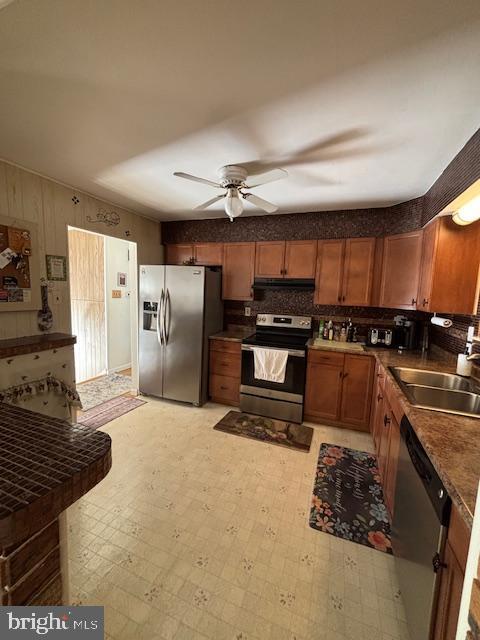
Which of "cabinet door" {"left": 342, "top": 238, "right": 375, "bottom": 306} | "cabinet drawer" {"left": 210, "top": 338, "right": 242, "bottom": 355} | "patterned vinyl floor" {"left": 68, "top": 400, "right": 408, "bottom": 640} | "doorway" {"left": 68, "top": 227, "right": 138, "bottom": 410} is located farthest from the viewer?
"doorway" {"left": 68, "top": 227, "right": 138, "bottom": 410}

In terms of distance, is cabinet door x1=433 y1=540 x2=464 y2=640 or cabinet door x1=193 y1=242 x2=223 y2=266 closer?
cabinet door x1=433 y1=540 x2=464 y2=640

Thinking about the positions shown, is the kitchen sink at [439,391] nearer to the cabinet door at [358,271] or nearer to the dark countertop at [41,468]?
the cabinet door at [358,271]

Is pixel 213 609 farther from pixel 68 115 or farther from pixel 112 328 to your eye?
pixel 112 328

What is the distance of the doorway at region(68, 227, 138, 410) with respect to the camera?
378 centimetres

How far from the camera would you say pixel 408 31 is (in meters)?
0.97

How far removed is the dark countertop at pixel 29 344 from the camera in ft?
6.03

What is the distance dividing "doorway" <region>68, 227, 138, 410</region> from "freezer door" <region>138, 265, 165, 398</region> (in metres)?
0.20

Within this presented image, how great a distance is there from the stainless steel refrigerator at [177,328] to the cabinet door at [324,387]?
4.24ft

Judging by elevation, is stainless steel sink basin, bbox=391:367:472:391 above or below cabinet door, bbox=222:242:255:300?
below

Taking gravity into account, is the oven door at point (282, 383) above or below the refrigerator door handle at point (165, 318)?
below

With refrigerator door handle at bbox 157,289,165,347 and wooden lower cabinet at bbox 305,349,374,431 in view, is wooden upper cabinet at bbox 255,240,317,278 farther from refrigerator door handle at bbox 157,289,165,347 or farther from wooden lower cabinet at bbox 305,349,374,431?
refrigerator door handle at bbox 157,289,165,347

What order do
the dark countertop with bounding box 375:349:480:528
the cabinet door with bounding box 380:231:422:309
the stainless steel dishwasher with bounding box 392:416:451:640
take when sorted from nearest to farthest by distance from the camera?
1. the dark countertop with bounding box 375:349:480:528
2. the stainless steel dishwasher with bounding box 392:416:451:640
3. the cabinet door with bounding box 380:231:422:309

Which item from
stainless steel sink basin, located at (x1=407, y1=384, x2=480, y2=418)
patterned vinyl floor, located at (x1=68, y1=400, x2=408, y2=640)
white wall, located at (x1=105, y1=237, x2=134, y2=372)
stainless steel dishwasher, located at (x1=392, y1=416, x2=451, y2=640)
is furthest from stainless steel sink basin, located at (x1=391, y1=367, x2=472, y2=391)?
white wall, located at (x1=105, y1=237, x2=134, y2=372)

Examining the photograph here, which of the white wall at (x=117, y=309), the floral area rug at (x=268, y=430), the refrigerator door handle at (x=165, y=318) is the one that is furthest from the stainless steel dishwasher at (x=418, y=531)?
the white wall at (x=117, y=309)
